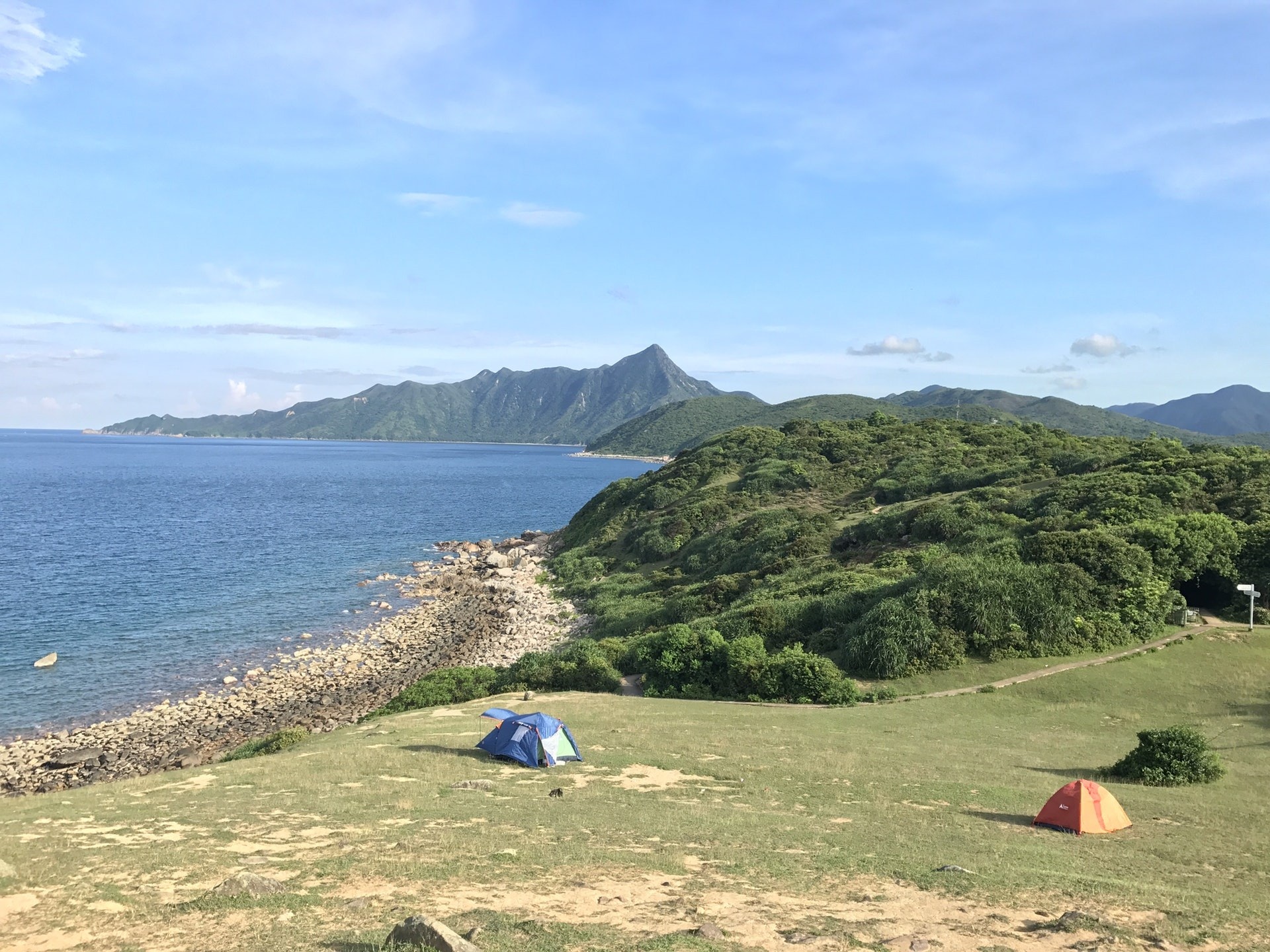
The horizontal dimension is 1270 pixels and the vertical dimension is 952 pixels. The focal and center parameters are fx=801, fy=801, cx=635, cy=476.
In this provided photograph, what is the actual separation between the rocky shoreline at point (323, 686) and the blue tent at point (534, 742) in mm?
13582

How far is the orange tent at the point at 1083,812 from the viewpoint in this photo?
48.9ft

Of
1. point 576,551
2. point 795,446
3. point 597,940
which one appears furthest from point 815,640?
point 795,446

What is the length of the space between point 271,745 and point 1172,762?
2442 cm

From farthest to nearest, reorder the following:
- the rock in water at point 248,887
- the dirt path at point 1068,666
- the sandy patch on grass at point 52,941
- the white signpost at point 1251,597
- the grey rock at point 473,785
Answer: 1. the white signpost at point 1251,597
2. the dirt path at point 1068,666
3. the grey rock at point 473,785
4. the rock in water at point 248,887
5. the sandy patch on grass at point 52,941

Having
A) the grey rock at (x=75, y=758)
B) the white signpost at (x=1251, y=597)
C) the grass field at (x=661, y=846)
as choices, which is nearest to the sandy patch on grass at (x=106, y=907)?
the grass field at (x=661, y=846)

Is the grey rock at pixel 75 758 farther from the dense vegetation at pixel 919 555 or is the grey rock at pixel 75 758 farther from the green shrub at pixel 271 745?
the dense vegetation at pixel 919 555

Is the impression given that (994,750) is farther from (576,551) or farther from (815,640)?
(576,551)

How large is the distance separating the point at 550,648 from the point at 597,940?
3471 centimetres

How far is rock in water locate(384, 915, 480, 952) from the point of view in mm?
8539

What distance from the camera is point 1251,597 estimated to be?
30.8 metres

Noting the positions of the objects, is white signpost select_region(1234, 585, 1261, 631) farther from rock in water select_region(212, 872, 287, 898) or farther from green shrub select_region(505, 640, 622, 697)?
rock in water select_region(212, 872, 287, 898)

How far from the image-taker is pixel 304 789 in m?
17.3

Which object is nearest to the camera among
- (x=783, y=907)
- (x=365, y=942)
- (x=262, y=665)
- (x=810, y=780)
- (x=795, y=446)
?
(x=365, y=942)

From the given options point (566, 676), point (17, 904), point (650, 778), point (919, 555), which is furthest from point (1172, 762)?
point (919, 555)
